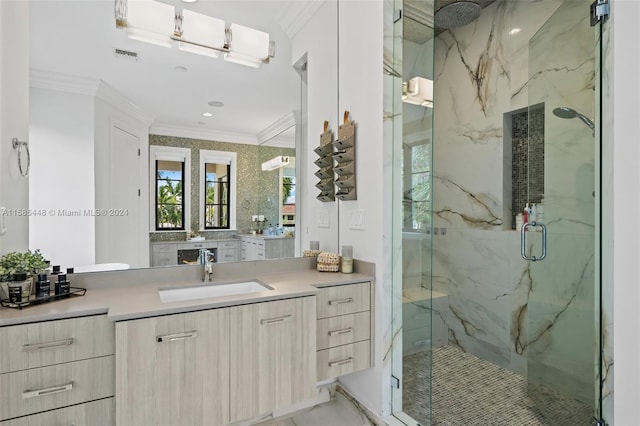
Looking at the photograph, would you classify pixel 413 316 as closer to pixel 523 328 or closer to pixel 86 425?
pixel 523 328

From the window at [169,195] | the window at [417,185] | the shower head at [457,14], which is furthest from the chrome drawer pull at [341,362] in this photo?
the shower head at [457,14]

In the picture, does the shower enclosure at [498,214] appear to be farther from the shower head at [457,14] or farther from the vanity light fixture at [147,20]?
the vanity light fixture at [147,20]

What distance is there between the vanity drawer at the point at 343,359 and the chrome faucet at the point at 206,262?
0.79m

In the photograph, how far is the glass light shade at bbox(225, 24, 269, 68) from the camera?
2129 millimetres

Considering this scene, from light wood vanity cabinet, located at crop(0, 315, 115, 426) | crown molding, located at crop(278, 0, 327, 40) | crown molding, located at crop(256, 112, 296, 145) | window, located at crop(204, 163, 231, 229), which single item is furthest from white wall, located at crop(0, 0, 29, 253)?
crown molding, located at crop(278, 0, 327, 40)

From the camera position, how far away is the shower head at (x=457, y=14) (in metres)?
2.55

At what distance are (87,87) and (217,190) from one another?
0.83 m

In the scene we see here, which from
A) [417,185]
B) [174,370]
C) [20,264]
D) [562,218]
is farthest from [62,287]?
[562,218]

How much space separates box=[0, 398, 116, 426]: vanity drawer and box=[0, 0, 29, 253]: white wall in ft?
2.30

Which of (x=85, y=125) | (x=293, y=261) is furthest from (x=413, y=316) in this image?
(x=85, y=125)

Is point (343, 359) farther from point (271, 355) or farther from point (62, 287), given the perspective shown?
point (62, 287)

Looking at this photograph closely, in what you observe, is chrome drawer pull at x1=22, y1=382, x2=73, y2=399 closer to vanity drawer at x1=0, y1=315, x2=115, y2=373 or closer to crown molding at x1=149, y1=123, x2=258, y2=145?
vanity drawer at x1=0, y1=315, x2=115, y2=373

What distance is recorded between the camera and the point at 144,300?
1536 mm

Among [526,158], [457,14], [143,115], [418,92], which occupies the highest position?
[457,14]
